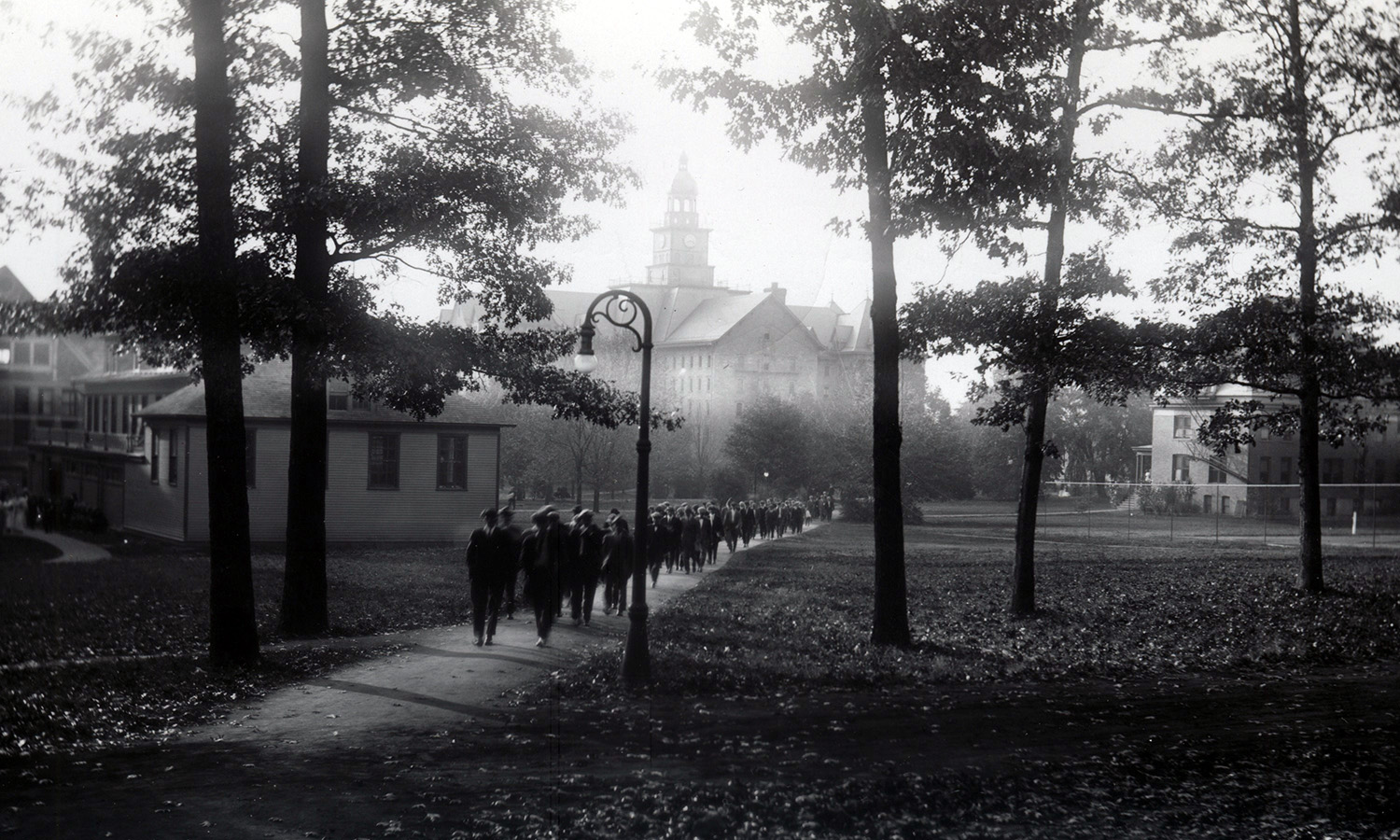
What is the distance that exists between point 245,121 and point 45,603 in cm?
798

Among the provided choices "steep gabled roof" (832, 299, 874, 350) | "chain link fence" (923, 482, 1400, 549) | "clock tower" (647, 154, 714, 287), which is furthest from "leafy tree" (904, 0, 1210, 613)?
"clock tower" (647, 154, 714, 287)

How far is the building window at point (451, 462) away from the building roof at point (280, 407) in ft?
1.79

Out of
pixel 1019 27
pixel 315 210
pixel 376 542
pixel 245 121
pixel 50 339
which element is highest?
pixel 1019 27

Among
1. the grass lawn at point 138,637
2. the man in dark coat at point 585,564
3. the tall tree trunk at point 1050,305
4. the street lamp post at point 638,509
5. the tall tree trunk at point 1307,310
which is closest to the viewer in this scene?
the grass lawn at point 138,637

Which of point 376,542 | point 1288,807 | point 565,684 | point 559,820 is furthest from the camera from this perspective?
point 376,542

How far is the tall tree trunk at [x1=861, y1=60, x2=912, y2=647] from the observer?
51.1 ft

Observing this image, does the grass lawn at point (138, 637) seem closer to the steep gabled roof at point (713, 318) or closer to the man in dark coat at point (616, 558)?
the man in dark coat at point (616, 558)

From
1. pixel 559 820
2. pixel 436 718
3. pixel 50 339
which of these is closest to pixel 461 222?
pixel 436 718

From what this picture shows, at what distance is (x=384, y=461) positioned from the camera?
37.3 meters

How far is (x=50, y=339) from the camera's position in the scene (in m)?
8.01

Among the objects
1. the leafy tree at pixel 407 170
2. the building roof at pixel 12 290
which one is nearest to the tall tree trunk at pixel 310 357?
A: the leafy tree at pixel 407 170

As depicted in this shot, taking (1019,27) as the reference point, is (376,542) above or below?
below

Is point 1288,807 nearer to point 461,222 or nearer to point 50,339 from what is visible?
point 50,339

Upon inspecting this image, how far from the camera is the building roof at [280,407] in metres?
34.8
